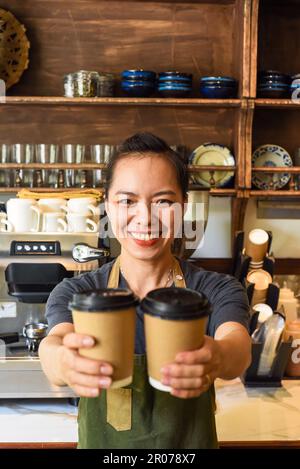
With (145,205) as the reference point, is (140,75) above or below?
above

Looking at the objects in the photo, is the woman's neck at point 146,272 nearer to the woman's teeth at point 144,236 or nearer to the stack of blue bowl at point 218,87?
the woman's teeth at point 144,236

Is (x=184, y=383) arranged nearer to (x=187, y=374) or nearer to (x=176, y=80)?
(x=187, y=374)

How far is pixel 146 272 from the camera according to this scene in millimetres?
1208

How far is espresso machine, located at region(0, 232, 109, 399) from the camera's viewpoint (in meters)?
1.89

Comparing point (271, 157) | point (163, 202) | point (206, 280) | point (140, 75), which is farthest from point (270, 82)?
point (163, 202)

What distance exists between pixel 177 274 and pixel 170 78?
4.99 ft

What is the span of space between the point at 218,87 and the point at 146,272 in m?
1.58

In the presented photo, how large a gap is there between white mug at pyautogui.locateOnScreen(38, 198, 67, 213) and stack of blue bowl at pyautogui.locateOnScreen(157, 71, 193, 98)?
0.73 m

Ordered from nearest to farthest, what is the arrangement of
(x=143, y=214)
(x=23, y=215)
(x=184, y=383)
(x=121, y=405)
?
1. (x=184, y=383)
2. (x=143, y=214)
3. (x=121, y=405)
4. (x=23, y=215)

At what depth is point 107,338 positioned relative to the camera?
2.78 ft

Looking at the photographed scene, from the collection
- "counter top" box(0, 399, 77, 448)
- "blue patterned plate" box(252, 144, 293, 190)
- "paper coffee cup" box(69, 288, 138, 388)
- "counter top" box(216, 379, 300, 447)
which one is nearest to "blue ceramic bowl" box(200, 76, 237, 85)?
"blue patterned plate" box(252, 144, 293, 190)

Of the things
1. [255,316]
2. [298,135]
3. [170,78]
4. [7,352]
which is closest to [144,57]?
[170,78]

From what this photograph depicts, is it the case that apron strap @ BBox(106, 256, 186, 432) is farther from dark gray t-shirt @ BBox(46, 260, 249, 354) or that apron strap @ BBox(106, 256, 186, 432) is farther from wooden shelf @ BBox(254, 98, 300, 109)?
wooden shelf @ BBox(254, 98, 300, 109)
